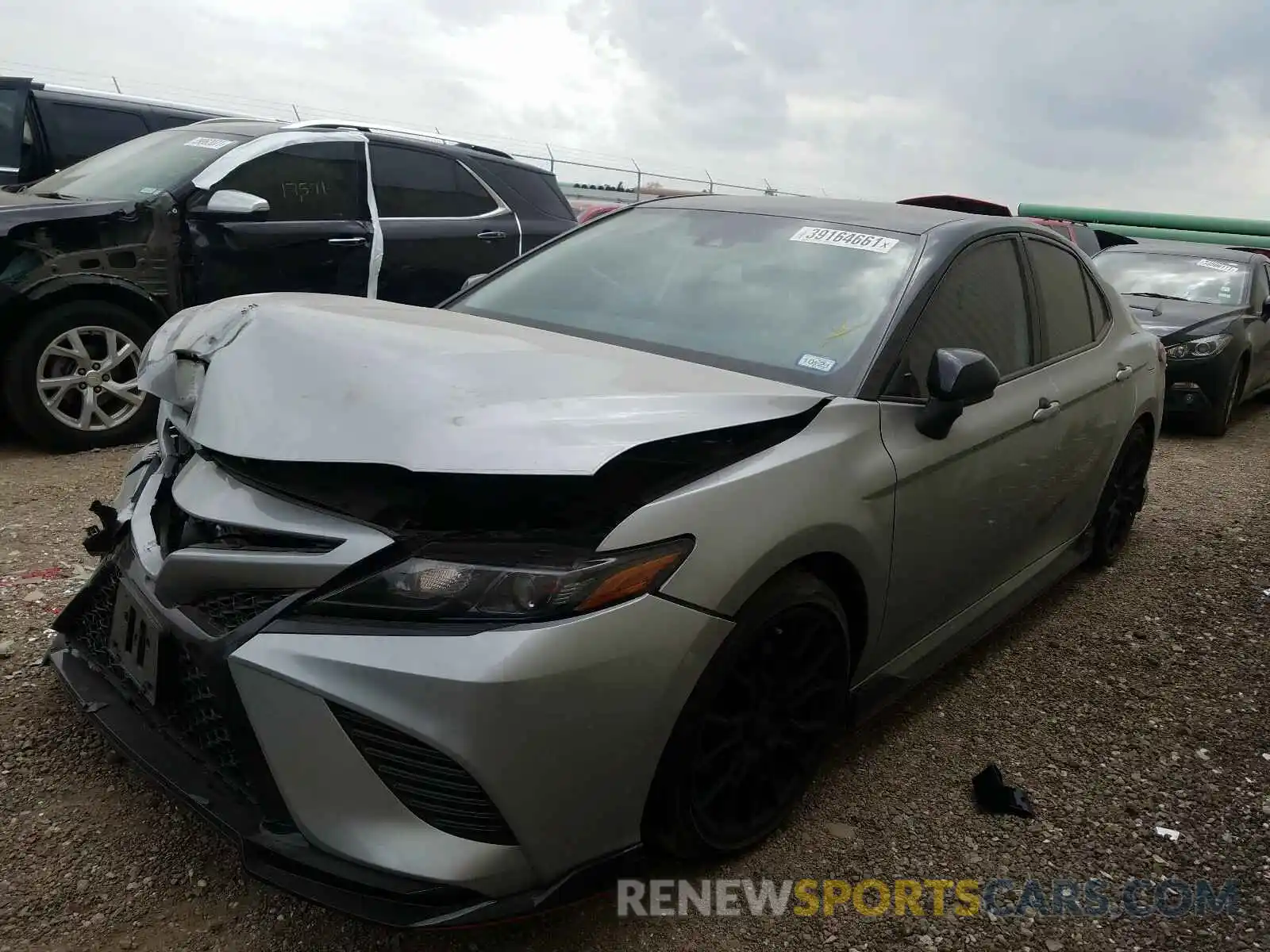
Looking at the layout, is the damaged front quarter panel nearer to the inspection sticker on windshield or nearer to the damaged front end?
the damaged front end

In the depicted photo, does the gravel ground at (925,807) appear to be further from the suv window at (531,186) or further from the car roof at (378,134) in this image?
the suv window at (531,186)

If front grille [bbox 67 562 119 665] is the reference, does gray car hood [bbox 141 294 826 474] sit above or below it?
above

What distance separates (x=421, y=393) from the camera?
72.7 inches

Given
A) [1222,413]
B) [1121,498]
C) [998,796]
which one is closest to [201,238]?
[998,796]

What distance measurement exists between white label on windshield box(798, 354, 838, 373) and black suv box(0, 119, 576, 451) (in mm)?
3392

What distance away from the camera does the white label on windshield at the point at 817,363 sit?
2420 millimetres

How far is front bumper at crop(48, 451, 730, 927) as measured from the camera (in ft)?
5.25

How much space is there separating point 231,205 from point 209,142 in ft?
2.84

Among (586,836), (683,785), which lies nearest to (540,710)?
(586,836)

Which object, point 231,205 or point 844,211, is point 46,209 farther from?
point 844,211

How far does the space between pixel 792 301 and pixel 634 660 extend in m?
1.30

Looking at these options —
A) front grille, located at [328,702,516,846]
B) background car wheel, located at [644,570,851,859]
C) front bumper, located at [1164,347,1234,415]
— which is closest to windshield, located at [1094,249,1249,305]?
front bumper, located at [1164,347,1234,415]

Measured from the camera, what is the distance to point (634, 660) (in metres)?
1.74

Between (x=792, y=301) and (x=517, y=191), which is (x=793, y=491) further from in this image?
(x=517, y=191)
